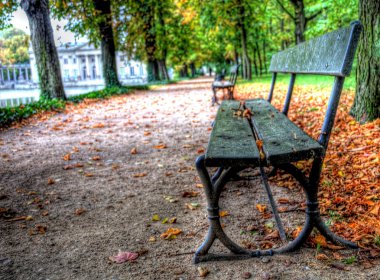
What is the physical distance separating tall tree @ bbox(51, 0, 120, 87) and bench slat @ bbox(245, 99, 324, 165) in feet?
34.0

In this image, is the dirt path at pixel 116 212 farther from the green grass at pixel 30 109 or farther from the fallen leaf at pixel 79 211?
the green grass at pixel 30 109

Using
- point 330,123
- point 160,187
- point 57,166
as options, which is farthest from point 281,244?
point 57,166

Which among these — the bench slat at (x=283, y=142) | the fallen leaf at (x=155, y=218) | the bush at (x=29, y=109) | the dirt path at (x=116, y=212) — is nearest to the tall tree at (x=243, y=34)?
the bush at (x=29, y=109)

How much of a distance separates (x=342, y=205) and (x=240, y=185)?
39.8 inches

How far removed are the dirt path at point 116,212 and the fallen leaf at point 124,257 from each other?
0.04 metres

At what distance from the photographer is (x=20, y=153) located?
17.1ft

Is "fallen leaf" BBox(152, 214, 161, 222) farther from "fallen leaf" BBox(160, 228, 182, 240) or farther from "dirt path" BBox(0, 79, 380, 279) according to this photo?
"fallen leaf" BBox(160, 228, 182, 240)

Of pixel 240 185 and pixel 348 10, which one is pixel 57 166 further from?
pixel 348 10

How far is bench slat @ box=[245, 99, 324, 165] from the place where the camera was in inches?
72.6

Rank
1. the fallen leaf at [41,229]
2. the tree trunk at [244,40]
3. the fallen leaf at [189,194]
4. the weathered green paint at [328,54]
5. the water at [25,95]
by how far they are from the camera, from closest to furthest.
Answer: the weathered green paint at [328,54] → the fallen leaf at [41,229] → the fallen leaf at [189,194] → the tree trunk at [244,40] → the water at [25,95]

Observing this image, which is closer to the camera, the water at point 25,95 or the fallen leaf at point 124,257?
the fallen leaf at point 124,257

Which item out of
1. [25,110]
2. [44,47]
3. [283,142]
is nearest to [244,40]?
[44,47]

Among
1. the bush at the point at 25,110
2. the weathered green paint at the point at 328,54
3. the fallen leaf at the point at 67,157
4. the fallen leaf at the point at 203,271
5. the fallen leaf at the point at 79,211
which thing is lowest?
the fallen leaf at the point at 203,271

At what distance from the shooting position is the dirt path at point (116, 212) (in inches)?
82.2
